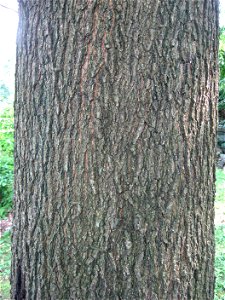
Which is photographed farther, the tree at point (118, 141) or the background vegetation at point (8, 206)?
the background vegetation at point (8, 206)

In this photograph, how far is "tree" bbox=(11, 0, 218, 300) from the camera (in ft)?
5.74

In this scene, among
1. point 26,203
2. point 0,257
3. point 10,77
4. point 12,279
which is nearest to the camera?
point 26,203

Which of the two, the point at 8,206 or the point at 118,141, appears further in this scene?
the point at 8,206

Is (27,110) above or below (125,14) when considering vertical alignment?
below

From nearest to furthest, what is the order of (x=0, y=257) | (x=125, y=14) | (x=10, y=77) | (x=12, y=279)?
(x=125, y=14), (x=12, y=279), (x=0, y=257), (x=10, y=77)

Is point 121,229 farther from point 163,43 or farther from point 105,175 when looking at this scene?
point 163,43

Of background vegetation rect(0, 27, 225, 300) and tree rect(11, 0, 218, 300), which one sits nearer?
tree rect(11, 0, 218, 300)

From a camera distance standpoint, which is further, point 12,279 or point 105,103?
point 12,279

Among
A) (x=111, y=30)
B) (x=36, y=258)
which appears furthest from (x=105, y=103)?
(x=36, y=258)

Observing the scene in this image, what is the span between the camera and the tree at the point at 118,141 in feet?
5.74

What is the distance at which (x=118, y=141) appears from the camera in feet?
5.82

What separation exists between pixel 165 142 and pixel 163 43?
0.45 m

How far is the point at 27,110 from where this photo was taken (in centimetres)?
194

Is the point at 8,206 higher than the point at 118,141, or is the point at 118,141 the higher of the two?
the point at 118,141
